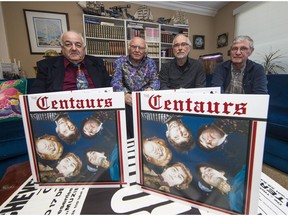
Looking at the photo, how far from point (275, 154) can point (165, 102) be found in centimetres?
149

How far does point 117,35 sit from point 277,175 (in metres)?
2.82

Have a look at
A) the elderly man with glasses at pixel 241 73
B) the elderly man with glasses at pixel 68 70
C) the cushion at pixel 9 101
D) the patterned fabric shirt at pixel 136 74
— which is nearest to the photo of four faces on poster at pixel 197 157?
the elderly man with glasses at pixel 68 70

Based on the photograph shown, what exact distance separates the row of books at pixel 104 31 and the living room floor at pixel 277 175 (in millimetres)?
2727

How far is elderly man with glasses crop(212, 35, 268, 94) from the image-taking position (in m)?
1.36

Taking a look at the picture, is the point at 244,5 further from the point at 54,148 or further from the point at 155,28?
the point at 54,148

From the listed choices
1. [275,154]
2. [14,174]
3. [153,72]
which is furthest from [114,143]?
[275,154]

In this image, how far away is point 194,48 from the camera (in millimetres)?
3887

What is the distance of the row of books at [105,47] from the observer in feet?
9.06

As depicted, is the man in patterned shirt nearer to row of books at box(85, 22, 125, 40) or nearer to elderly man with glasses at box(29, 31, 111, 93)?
elderly man with glasses at box(29, 31, 111, 93)

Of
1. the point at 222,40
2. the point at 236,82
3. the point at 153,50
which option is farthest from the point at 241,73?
the point at 222,40

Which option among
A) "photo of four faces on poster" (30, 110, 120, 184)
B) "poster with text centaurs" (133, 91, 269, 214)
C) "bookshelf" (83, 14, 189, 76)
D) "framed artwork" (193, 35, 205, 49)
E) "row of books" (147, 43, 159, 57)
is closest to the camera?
"poster with text centaurs" (133, 91, 269, 214)

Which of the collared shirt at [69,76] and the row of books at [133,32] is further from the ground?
the row of books at [133,32]

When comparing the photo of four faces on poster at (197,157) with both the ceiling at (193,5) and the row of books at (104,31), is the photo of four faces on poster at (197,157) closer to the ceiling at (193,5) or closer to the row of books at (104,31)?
the row of books at (104,31)

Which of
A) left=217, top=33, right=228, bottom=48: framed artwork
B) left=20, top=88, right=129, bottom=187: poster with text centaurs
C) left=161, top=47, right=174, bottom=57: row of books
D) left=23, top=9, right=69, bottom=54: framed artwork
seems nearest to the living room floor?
left=20, top=88, right=129, bottom=187: poster with text centaurs
